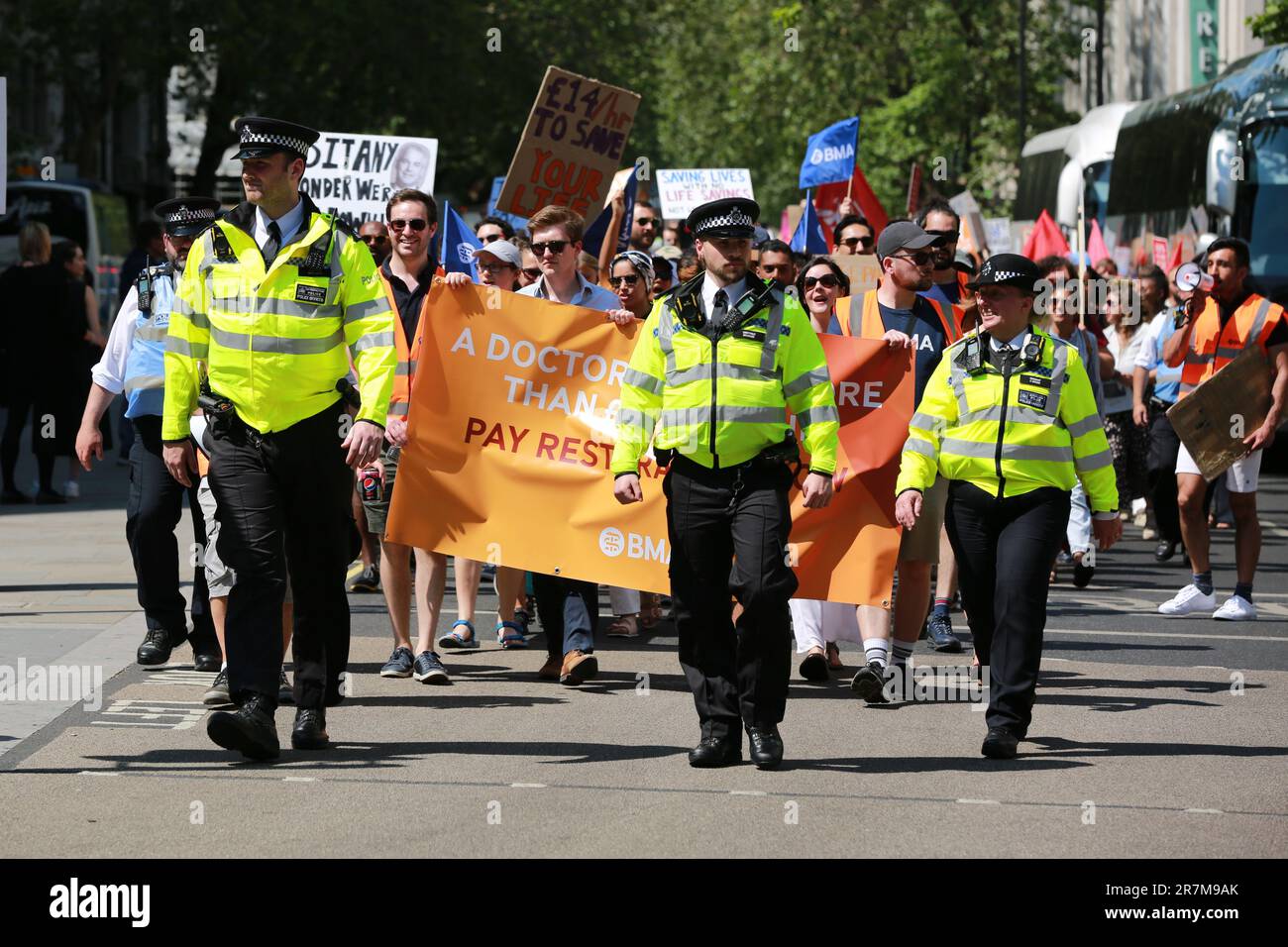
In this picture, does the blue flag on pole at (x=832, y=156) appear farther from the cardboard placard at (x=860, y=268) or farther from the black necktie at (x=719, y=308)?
the black necktie at (x=719, y=308)

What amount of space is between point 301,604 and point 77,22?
30.3 metres

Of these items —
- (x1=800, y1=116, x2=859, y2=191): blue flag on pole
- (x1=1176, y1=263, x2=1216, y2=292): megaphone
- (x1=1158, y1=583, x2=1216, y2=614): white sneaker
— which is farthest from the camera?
(x1=800, y1=116, x2=859, y2=191): blue flag on pole

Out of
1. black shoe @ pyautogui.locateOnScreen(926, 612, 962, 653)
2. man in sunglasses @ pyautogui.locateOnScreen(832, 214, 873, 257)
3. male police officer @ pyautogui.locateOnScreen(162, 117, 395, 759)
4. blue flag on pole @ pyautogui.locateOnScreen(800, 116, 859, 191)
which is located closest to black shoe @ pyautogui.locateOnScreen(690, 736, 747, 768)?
male police officer @ pyautogui.locateOnScreen(162, 117, 395, 759)

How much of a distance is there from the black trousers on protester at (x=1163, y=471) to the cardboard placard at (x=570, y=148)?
3889 mm

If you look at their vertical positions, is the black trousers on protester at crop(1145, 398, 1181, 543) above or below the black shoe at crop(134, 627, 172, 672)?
above

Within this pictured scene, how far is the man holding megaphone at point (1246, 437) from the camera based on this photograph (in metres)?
12.4

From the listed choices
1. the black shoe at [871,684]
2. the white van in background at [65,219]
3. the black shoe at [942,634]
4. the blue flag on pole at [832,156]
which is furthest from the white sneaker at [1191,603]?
the white van in background at [65,219]

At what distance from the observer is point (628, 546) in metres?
9.88

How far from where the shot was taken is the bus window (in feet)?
75.0

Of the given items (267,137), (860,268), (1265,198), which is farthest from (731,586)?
(1265,198)

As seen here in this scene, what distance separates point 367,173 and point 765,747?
28.8ft

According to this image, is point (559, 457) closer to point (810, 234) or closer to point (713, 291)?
point (713, 291)

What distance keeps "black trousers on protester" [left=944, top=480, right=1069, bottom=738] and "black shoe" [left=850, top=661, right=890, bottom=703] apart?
888 millimetres

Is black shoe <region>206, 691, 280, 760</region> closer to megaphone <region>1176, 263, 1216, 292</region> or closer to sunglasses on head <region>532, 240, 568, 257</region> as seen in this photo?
sunglasses on head <region>532, 240, 568, 257</region>
